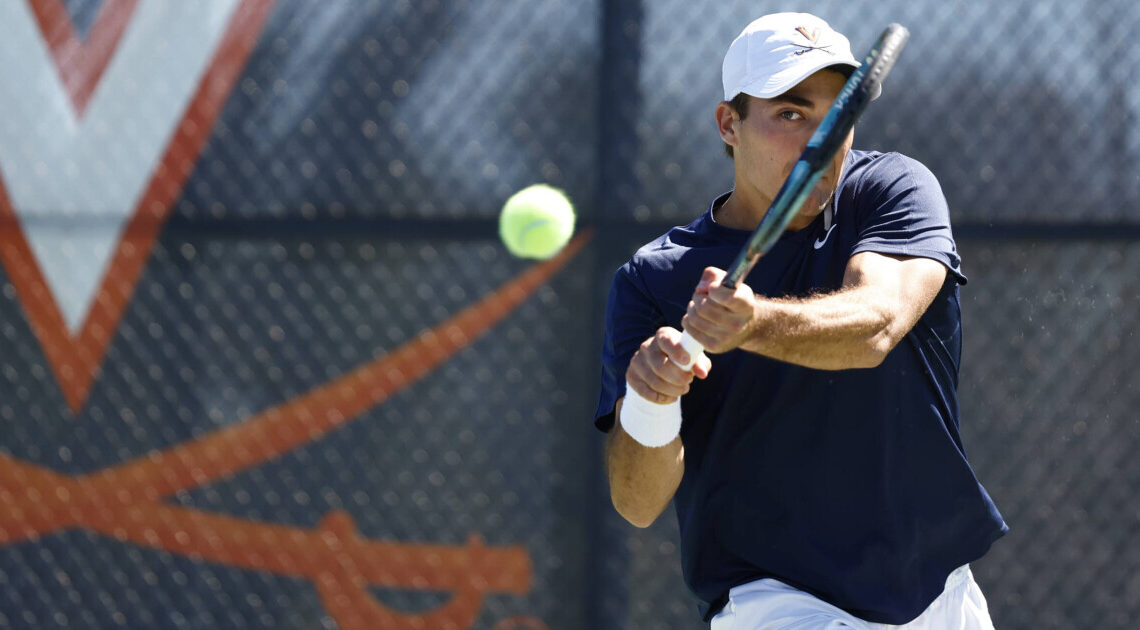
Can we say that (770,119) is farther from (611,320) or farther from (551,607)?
(551,607)

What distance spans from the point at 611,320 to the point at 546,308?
52.7 inches

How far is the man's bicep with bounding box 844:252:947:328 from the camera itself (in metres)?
1.82

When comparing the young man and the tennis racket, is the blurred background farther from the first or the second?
the tennis racket

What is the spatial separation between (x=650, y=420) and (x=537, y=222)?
1477 mm

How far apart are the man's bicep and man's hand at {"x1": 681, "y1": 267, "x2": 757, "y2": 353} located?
0.83 feet

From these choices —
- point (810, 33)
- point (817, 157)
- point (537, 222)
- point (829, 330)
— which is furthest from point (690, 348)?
point (537, 222)

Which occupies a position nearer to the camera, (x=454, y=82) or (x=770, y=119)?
(x=770, y=119)

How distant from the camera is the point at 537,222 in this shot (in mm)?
3328

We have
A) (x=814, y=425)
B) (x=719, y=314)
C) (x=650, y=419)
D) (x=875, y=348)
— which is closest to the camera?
(x=719, y=314)

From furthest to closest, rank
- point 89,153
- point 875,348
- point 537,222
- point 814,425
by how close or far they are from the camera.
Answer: point 89,153, point 537,222, point 814,425, point 875,348

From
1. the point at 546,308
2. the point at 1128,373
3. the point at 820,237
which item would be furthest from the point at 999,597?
the point at 820,237

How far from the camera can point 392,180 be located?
3.57 m

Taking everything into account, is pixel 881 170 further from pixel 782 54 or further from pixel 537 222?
pixel 537 222

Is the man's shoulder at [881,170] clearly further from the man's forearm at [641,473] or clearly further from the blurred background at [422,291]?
the blurred background at [422,291]
